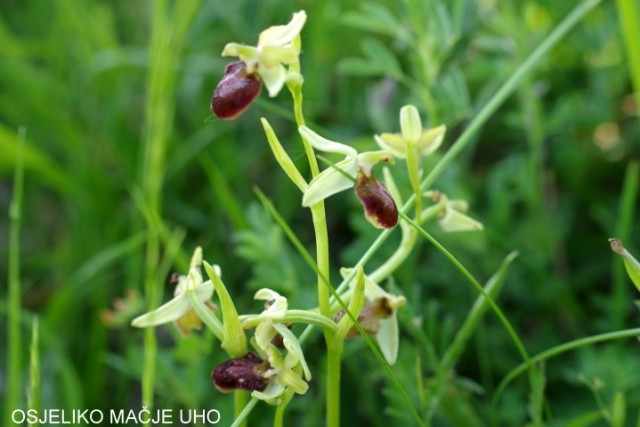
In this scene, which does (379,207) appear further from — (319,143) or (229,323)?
(229,323)

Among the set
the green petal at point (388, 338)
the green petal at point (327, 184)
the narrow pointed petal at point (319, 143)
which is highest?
the narrow pointed petal at point (319, 143)

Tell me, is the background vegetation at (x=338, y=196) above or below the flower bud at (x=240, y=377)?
above

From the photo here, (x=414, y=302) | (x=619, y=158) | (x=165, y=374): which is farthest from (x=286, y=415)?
(x=619, y=158)

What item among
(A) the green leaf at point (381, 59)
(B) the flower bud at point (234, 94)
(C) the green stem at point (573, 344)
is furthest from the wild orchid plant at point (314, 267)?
(A) the green leaf at point (381, 59)

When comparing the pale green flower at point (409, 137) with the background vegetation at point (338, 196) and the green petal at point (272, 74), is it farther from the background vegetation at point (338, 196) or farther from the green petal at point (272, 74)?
the background vegetation at point (338, 196)

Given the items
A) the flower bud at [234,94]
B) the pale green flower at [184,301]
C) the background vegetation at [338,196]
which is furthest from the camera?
the background vegetation at [338,196]

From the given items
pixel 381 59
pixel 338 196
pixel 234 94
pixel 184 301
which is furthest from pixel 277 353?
pixel 338 196
